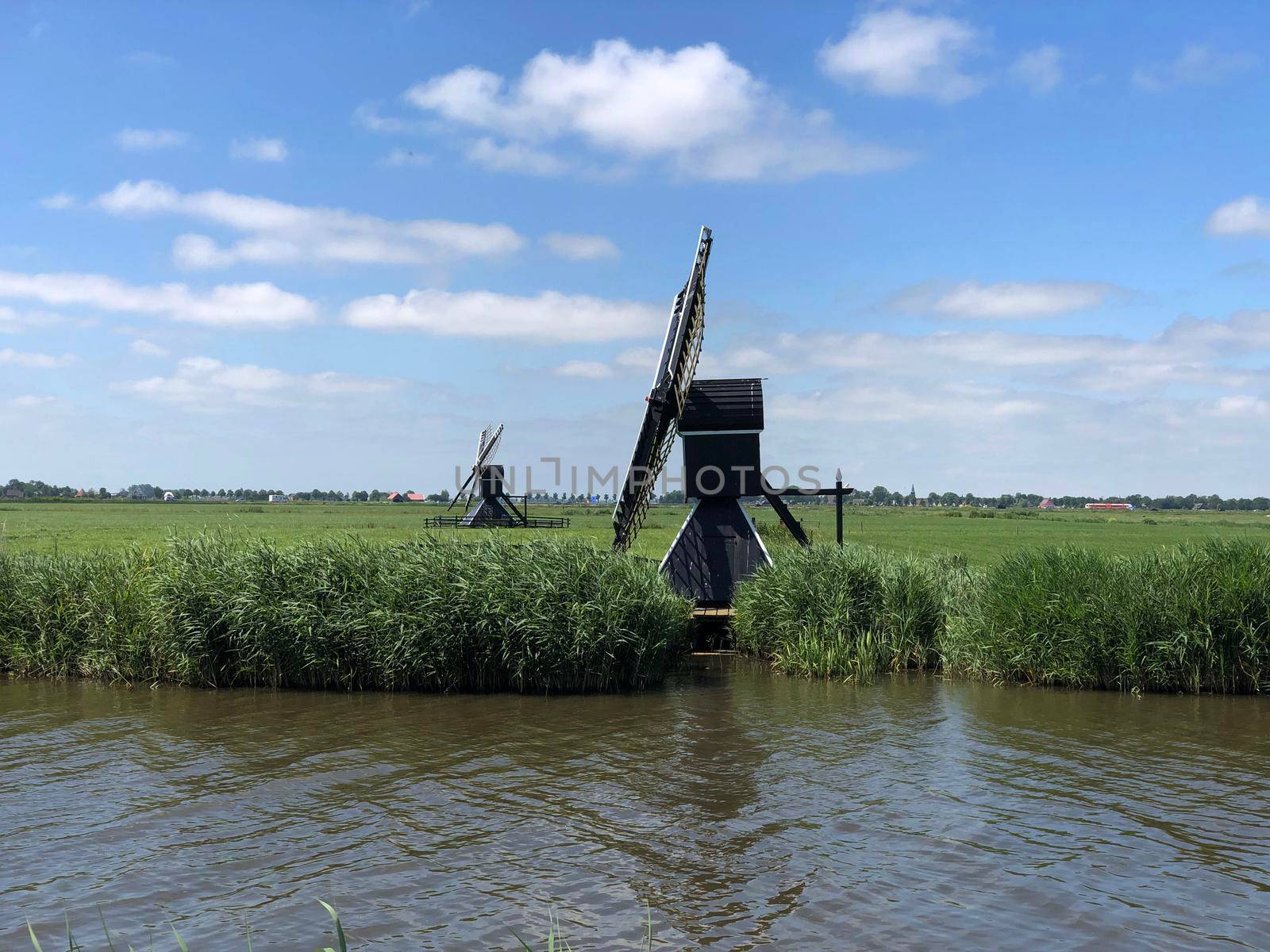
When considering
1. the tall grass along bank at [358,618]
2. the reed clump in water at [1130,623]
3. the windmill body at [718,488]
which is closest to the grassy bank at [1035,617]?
the reed clump in water at [1130,623]

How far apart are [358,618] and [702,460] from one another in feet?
26.1

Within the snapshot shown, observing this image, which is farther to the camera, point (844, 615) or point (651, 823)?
point (844, 615)

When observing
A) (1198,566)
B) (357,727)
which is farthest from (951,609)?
(357,727)

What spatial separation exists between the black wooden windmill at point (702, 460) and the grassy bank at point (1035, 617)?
1626mm

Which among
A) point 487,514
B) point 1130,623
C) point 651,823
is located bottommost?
point 651,823

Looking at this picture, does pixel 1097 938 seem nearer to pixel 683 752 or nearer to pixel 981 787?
Answer: pixel 981 787

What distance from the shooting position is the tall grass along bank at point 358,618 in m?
14.2

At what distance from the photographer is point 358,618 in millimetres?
14578

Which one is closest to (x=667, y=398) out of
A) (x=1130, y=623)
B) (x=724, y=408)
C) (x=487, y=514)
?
(x=724, y=408)

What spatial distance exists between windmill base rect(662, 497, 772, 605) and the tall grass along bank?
8.70ft

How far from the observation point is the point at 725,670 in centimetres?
1669

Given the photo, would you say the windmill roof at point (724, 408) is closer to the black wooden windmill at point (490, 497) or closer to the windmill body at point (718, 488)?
the windmill body at point (718, 488)

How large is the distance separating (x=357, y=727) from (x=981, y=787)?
755 cm

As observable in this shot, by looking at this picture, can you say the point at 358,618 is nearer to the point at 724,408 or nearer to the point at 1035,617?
the point at 724,408
